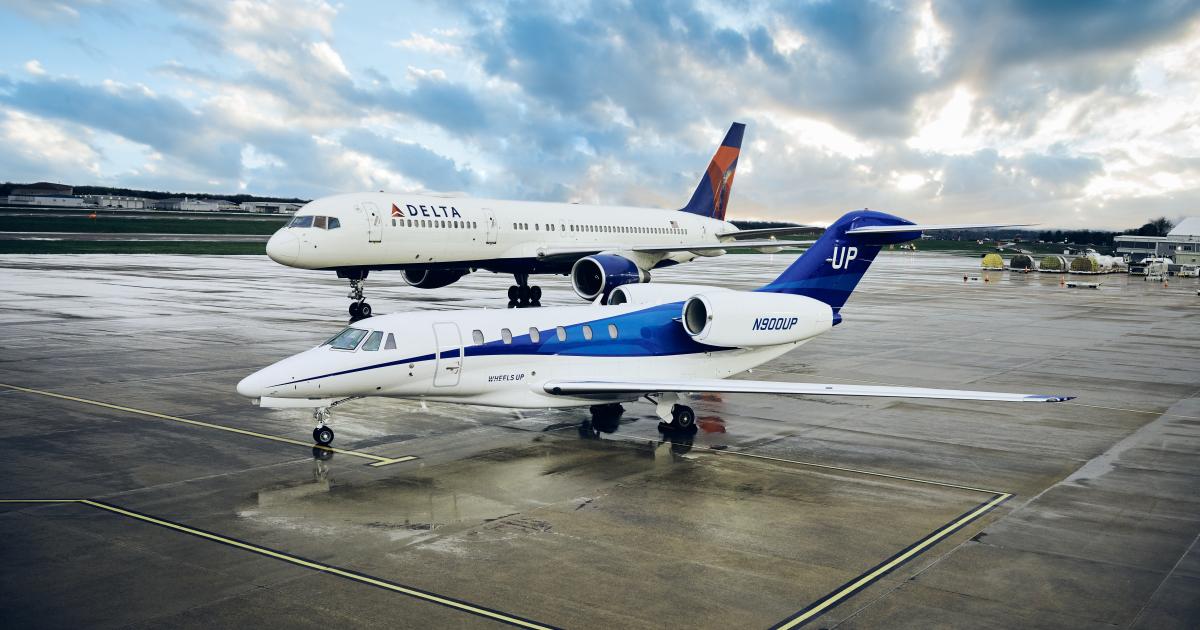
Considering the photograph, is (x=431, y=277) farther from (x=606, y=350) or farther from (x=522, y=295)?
(x=606, y=350)

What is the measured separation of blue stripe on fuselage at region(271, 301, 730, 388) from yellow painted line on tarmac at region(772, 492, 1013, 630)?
6949mm

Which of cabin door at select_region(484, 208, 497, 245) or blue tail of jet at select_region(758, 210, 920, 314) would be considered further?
cabin door at select_region(484, 208, 497, 245)

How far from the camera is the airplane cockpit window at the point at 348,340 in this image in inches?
615

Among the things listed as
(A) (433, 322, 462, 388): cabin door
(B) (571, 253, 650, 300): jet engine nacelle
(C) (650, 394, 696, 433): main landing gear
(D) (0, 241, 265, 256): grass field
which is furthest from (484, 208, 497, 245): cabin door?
→ (D) (0, 241, 265, 256): grass field

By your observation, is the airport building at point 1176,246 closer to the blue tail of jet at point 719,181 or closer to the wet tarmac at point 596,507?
the blue tail of jet at point 719,181

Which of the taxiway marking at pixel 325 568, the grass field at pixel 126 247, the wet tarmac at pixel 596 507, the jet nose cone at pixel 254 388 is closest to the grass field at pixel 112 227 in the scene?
the grass field at pixel 126 247

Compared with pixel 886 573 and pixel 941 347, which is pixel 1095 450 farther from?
pixel 941 347

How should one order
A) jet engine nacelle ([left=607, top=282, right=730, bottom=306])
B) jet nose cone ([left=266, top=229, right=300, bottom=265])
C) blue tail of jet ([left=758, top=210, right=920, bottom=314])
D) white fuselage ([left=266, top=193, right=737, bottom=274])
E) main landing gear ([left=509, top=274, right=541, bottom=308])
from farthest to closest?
1. main landing gear ([left=509, top=274, right=541, bottom=308])
2. white fuselage ([left=266, top=193, right=737, bottom=274])
3. jet nose cone ([left=266, top=229, right=300, bottom=265])
4. blue tail of jet ([left=758, top=210, right=920, bottom=314])
5. jet engine nacelle ([left=607, top=282, right=730, bottom=306])

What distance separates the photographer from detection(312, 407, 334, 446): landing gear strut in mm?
15891

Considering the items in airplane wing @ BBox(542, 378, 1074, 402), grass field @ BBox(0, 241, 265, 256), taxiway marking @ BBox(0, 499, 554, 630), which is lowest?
taxiway marking @ BBox(0, 499, 554, 630)

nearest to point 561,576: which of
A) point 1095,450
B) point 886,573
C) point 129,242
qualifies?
point 886,573

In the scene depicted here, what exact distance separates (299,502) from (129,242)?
279 ft

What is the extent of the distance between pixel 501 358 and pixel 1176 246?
4780 inches

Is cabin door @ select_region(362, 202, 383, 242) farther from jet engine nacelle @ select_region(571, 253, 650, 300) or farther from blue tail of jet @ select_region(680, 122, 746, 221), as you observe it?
blue tail of jet @ select_region(680, 122, 746, 221)
